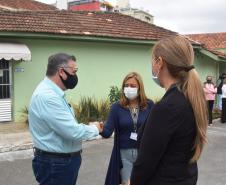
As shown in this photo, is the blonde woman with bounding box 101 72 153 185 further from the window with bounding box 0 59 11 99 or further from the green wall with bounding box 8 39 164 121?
the green wall with bounding box 8 39 164 121

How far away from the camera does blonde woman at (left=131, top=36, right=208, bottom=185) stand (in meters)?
2.41

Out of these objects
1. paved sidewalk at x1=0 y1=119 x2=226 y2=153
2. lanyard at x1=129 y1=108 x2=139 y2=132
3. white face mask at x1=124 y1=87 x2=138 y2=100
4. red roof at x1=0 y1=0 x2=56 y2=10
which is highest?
red roof at x1=0 y1=0 x2=56 y2=10

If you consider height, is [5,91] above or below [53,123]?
below

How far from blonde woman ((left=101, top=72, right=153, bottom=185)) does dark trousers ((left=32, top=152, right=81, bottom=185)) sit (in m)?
1.01

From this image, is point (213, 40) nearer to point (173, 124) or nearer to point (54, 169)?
point (54, 169)

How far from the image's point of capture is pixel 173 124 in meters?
2.40

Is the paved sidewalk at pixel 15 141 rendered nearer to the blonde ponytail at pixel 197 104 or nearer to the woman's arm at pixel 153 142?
the woman's arm at pixel 153 142

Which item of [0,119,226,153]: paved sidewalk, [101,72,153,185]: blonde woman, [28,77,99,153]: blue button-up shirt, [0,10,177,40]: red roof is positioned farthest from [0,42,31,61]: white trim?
[28,77,99,153]: blue button-up shirt

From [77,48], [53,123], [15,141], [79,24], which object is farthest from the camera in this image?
[79,24]

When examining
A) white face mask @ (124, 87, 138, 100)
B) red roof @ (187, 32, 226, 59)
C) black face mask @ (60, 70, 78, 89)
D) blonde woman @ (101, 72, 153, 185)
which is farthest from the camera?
red roof @ (187, 32, 226, 59)

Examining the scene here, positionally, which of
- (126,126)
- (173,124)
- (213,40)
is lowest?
(126,126)

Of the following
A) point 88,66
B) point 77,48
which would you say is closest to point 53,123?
point 77,48

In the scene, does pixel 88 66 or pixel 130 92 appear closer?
Answer: pixel 130 92

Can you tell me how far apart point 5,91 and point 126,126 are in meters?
9.33
